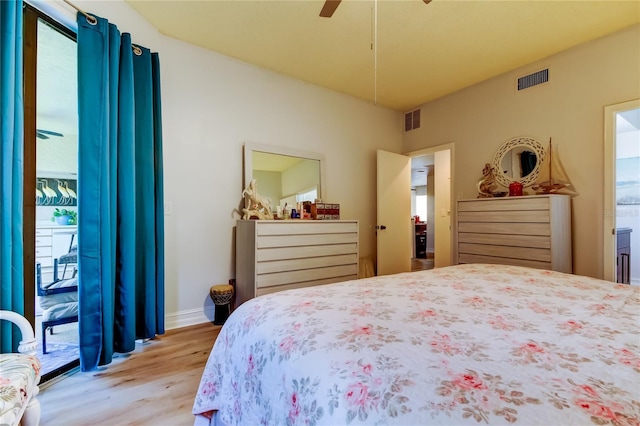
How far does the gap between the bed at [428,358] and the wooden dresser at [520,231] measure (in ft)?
3.99

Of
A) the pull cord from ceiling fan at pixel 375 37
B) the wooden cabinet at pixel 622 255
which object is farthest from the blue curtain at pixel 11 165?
the wooden cabinet at pixel 622 255

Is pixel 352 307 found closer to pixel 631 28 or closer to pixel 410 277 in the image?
pixel 410 277

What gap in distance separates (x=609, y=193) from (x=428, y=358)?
282 centimetres

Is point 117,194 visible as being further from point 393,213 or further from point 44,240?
point 393,213

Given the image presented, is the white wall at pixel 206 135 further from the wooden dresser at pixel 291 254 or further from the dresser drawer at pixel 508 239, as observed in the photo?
the dresser drawer at pixel 508 239

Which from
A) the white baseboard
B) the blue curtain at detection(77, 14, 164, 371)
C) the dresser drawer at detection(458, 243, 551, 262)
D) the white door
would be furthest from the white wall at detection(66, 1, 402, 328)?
the dresser drawer at detection(458, 243, 551, 262)

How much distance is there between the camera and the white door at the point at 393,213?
362cm

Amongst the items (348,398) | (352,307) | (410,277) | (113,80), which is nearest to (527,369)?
(348,398)

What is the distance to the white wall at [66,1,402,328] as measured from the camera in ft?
8.05

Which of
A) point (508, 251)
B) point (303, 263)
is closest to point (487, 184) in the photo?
point (508, 251)

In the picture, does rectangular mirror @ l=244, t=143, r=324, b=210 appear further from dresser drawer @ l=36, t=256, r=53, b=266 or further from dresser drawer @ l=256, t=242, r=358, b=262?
dresser drawer @ l=36, t=256, r=53, b=266

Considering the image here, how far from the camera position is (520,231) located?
2520 millimetres

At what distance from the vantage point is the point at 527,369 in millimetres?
621

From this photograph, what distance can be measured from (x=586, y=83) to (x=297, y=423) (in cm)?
349
